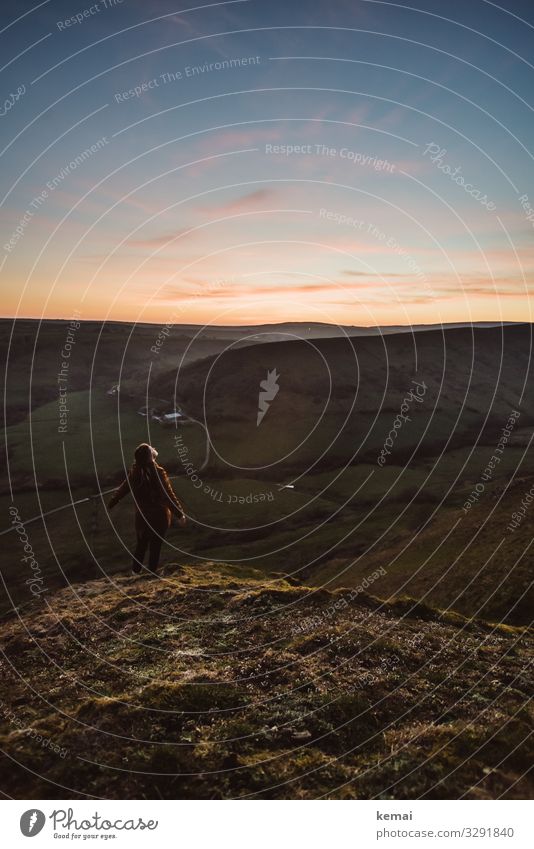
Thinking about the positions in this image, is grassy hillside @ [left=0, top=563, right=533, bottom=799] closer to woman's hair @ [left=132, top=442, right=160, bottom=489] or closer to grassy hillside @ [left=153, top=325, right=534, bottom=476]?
woman's hair @ [left=132, top=442, right=160, bottom=489]


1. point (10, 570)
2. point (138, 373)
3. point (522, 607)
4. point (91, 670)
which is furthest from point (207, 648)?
point (138, 373)

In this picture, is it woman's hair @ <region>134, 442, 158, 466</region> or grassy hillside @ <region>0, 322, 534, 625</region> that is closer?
woman's hair @ <region>134, 442, 158, 466</region>

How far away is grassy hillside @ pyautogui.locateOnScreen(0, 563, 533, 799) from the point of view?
5910 millimetres

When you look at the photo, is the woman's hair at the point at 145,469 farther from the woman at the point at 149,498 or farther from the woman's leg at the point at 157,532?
the woman's leg at the point at 157,532

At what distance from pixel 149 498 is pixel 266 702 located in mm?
8254

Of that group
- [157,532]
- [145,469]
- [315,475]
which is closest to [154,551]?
[157,532]

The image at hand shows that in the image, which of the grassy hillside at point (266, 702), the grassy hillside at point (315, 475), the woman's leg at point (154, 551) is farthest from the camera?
the grassy hillside at point (315, 475)

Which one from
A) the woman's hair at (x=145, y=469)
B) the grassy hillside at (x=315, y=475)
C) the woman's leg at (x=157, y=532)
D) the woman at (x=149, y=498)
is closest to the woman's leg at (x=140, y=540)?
the woman at (x=149, y=498)

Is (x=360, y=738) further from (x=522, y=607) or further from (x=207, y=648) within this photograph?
(x=522, y=607)

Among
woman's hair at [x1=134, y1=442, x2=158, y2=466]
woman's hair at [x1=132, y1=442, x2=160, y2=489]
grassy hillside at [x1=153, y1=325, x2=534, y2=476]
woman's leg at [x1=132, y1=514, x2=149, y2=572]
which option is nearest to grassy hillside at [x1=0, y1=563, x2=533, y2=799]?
woman's leg at [x1=132, y1=514, x2=149, y2=572]

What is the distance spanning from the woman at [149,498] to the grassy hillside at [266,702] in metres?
3.54

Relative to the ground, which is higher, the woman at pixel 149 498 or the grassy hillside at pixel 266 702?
the woman at pixel 149 498

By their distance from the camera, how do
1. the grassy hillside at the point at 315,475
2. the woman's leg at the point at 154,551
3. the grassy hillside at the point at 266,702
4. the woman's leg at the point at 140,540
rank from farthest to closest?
the grassy hillside at the point at 315,475, the woman's leg at the point at 140,540, the woman's leg at the point at 154,551, the grassy hillside at the point at 266,702

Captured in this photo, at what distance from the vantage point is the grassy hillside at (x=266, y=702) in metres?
5.91
